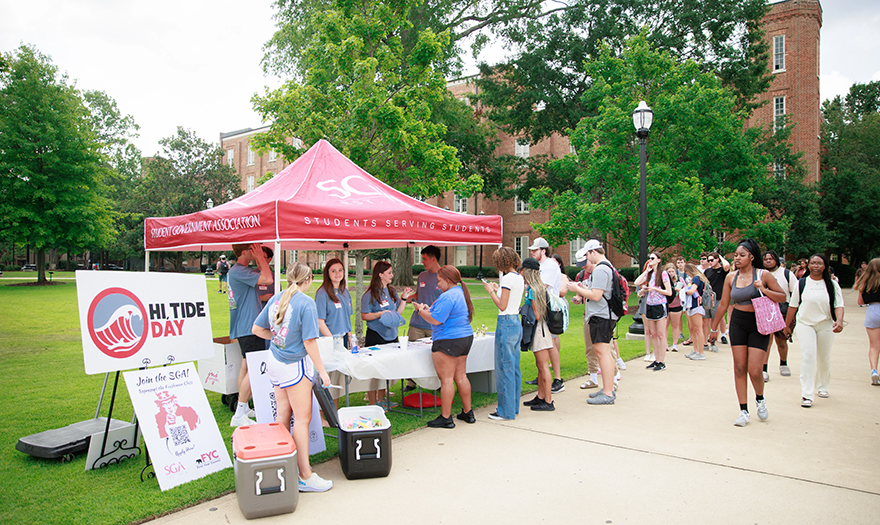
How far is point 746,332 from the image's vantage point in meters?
5.80

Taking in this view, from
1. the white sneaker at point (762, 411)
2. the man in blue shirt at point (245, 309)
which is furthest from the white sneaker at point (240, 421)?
the white sneaker at point (762, 411)

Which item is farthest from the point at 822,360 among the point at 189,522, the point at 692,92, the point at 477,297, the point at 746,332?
the point at 477,297

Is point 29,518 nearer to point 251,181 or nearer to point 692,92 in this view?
point 692,92

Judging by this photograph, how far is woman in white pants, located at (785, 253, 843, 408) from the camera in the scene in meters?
6.82

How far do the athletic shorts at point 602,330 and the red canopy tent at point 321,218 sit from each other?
1806mm

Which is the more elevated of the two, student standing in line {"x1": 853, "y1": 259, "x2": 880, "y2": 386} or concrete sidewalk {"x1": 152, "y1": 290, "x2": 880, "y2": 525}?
student standing in line {"x1": 853, "y1": 259, "x2": 880, "y2": 386}

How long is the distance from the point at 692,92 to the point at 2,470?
17822 mm

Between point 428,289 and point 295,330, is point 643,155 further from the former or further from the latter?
point 295,330

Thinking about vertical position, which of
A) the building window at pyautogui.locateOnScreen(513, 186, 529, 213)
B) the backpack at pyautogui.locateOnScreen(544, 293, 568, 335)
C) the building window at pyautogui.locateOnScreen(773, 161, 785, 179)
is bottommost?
the backpack at pyautogui.locateOnScreen(544, 293, 568, 335)

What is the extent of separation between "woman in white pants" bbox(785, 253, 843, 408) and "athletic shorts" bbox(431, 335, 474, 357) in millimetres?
4470

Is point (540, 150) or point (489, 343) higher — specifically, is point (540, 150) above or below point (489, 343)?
above

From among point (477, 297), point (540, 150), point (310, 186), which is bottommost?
point (477, 297)

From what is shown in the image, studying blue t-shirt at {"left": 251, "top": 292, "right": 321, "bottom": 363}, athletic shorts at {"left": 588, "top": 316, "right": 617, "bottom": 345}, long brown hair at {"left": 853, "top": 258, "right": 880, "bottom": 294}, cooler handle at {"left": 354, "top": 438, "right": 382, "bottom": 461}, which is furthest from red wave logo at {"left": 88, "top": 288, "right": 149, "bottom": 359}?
long brown hair at {"left": 853, "top": 258, "right": 880, "bottom": 294}

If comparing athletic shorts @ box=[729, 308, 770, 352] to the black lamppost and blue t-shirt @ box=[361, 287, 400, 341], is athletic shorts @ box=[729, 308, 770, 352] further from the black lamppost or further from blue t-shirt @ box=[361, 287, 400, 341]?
the black lamppost
